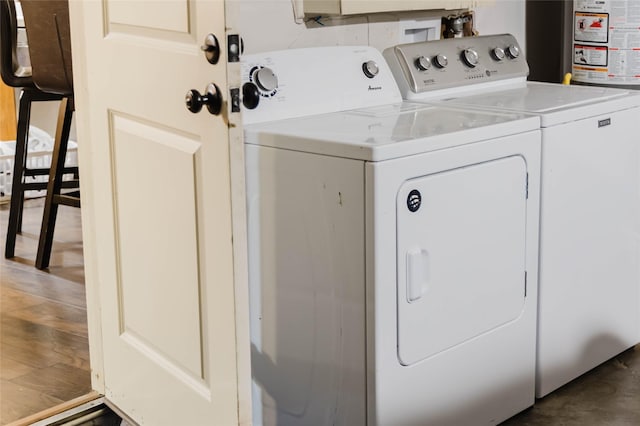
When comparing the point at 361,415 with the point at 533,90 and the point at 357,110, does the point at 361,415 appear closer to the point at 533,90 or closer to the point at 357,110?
the point at 357,110

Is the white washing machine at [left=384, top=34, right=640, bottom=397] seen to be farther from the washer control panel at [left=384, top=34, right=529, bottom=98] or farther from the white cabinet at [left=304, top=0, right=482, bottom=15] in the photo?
the white cabinet at [left=304, top=0, right=482, bottom=15]

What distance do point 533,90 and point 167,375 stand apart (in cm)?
149

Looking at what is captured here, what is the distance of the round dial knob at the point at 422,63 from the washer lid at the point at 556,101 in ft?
0.40

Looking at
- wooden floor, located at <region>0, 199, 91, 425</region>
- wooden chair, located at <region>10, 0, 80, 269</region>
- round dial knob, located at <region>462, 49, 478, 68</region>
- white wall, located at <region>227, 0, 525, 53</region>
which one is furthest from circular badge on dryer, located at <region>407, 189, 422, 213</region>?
wooden chair, located at <region>10, 0, 80, 269</region>

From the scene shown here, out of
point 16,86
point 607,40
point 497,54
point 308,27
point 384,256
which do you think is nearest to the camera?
point 384,256

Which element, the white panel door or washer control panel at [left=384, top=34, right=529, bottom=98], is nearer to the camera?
the white panel door

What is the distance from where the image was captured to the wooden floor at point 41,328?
2826mm

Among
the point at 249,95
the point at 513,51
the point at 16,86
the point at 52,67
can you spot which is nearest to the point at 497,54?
the point at 513,51

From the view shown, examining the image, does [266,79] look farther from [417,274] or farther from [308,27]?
[417,274]

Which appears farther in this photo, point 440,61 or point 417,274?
point 440,61

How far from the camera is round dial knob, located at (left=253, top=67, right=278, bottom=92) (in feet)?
7.85

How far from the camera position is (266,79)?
2404mm

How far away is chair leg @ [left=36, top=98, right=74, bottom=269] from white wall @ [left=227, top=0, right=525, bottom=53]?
162cm

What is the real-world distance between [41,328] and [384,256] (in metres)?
1.82
